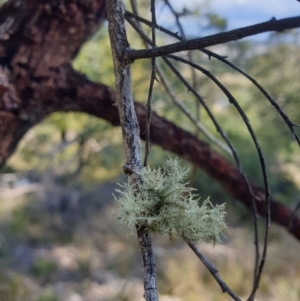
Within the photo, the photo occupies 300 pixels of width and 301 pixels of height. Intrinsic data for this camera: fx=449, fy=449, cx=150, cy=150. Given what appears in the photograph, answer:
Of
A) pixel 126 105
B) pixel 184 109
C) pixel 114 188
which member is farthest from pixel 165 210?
pixel 114 188

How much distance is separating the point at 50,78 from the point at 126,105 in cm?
36

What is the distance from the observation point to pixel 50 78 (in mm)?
567

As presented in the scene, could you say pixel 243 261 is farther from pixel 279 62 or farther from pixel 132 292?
pixel 279 62

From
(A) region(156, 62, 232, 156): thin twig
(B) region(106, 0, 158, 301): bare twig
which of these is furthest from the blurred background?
(B) region(106, 0, 158, 301): bare twig

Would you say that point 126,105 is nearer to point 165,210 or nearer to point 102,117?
point 165,210

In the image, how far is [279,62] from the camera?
1.61m

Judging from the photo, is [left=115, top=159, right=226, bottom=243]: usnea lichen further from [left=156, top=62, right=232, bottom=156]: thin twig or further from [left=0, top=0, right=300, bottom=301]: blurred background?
[left=0, top=0, right=300, bottom=301]: blurred background

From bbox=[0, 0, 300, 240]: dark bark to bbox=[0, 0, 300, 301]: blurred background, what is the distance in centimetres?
69

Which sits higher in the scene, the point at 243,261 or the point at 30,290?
the point at 243,261

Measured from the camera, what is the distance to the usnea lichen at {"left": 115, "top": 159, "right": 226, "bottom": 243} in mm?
214

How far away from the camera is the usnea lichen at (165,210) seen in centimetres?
21

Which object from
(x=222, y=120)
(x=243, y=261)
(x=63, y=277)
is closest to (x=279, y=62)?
(x=222, y=120)

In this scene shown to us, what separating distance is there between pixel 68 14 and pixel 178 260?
1.59 meters

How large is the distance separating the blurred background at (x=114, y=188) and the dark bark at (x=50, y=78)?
695 mm
